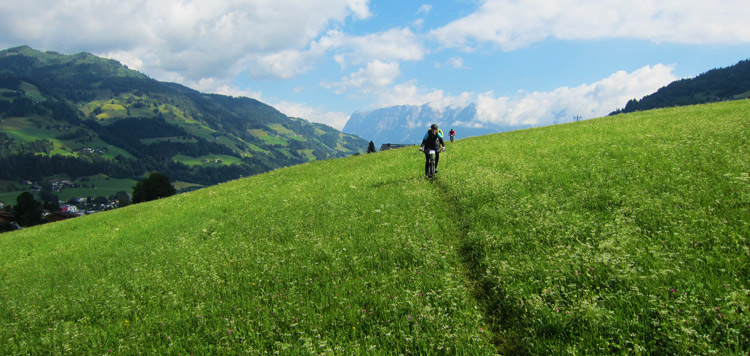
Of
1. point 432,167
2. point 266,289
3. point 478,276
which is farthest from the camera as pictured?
point 432,167

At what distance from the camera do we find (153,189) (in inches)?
3565

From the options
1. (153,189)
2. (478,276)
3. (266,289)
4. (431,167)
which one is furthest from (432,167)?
(153,189)

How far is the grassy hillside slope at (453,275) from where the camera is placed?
Result: 584 cm

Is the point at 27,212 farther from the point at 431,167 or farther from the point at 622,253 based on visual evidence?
the point at 622,253

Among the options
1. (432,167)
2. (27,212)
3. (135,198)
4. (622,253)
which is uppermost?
(432,167)

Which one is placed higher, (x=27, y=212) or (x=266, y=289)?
(x=27, y=212)

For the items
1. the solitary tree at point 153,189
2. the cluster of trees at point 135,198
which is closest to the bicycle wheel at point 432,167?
the cluster of trees at point 135,198

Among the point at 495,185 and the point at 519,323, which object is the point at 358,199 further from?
the point at 519,323

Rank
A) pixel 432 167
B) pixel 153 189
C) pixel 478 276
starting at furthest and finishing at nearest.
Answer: pixel 153 189
pixel 432 167
pixel 478 276

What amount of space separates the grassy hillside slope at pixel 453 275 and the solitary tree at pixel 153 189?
83.7m

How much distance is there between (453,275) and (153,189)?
102 m

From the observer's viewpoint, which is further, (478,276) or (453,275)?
(478,276)

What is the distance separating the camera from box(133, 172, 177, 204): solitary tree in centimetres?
9031

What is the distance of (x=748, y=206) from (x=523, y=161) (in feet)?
38.7
